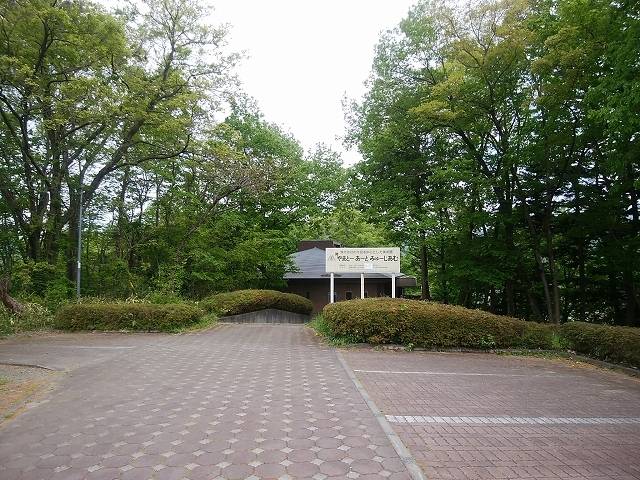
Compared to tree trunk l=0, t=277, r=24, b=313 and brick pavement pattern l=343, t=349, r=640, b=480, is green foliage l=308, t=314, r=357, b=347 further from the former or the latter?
tree trunk l=0, t=277, r=24, b=313

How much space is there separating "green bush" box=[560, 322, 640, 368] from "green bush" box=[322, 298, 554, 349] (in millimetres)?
500

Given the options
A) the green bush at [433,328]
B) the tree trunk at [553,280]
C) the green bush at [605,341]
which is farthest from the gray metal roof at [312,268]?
the green bush at [605,341]

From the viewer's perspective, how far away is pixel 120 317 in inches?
485

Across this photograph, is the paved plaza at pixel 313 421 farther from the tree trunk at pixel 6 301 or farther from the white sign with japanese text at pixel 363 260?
the white sign with japanese text at pixel 363 260

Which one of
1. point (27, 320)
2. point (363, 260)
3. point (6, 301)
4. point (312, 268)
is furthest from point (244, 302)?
point (312, 268)

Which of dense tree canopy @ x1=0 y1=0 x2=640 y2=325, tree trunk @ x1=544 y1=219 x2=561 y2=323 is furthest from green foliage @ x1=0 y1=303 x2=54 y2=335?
tree trunk @ x1=544 y1=219 x2=561 y2=323

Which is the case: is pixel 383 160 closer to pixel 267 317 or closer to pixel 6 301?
pixel 267 317

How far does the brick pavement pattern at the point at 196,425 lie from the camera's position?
3430mm

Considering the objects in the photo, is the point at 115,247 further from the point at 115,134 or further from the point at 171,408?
the point at 171,408

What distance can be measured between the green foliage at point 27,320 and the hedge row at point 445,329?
8736mm

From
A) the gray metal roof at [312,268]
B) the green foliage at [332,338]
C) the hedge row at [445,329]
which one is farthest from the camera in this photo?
the gray metal roof at [312,268]

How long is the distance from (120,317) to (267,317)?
24.0 ft

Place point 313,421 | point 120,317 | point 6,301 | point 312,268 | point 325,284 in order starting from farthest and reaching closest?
point 312,268 → point 325,284 → point 120,317 → point 6,301 → point 313,421

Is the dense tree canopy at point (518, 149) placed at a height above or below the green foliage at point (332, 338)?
above
